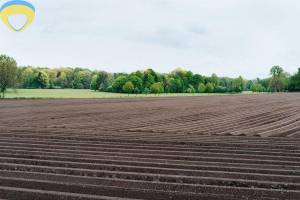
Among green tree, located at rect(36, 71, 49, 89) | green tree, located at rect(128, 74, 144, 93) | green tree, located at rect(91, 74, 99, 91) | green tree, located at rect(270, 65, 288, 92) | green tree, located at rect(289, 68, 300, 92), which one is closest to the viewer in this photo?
green tree, located at rect(128, 74, 144, 93)

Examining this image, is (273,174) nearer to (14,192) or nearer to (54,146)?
(14,192)

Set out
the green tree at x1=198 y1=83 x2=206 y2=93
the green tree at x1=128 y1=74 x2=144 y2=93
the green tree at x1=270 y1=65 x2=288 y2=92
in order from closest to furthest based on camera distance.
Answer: the green tree at x1=128 y1=74 x2=144 y2=93 < the green tree at x1=198 y1=83 x2=206 y2=93 < the green tree at x1=270 y1=65 x2=288 y2=92

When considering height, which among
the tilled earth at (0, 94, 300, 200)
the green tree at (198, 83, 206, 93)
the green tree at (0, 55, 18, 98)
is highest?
the green tree at (0, 55, 18, 98)

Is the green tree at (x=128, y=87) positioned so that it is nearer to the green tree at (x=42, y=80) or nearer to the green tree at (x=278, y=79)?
the green tree at (x=42, y=80)

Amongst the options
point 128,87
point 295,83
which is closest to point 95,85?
point 128,87

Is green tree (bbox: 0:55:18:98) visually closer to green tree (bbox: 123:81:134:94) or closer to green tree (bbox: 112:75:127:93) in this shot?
green tree (bbox: 123:81:134:94)

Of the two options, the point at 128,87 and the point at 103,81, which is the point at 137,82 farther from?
the point at 103,81

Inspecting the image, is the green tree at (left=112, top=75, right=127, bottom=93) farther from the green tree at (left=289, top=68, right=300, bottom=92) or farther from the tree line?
the green tree at (left=289, top=68, right=300, bottom=92)

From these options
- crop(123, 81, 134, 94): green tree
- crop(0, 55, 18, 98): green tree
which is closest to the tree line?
crop(123, 81, 134, 94): green tree

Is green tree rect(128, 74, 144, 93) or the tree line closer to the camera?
green tree rect(128, 74, 144, 93)

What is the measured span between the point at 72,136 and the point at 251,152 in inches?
248

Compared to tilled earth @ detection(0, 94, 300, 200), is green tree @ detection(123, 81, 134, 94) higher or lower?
higher

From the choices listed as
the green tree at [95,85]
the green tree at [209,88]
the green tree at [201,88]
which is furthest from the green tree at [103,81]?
the green tree at [209,88]

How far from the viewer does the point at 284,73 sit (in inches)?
5389
